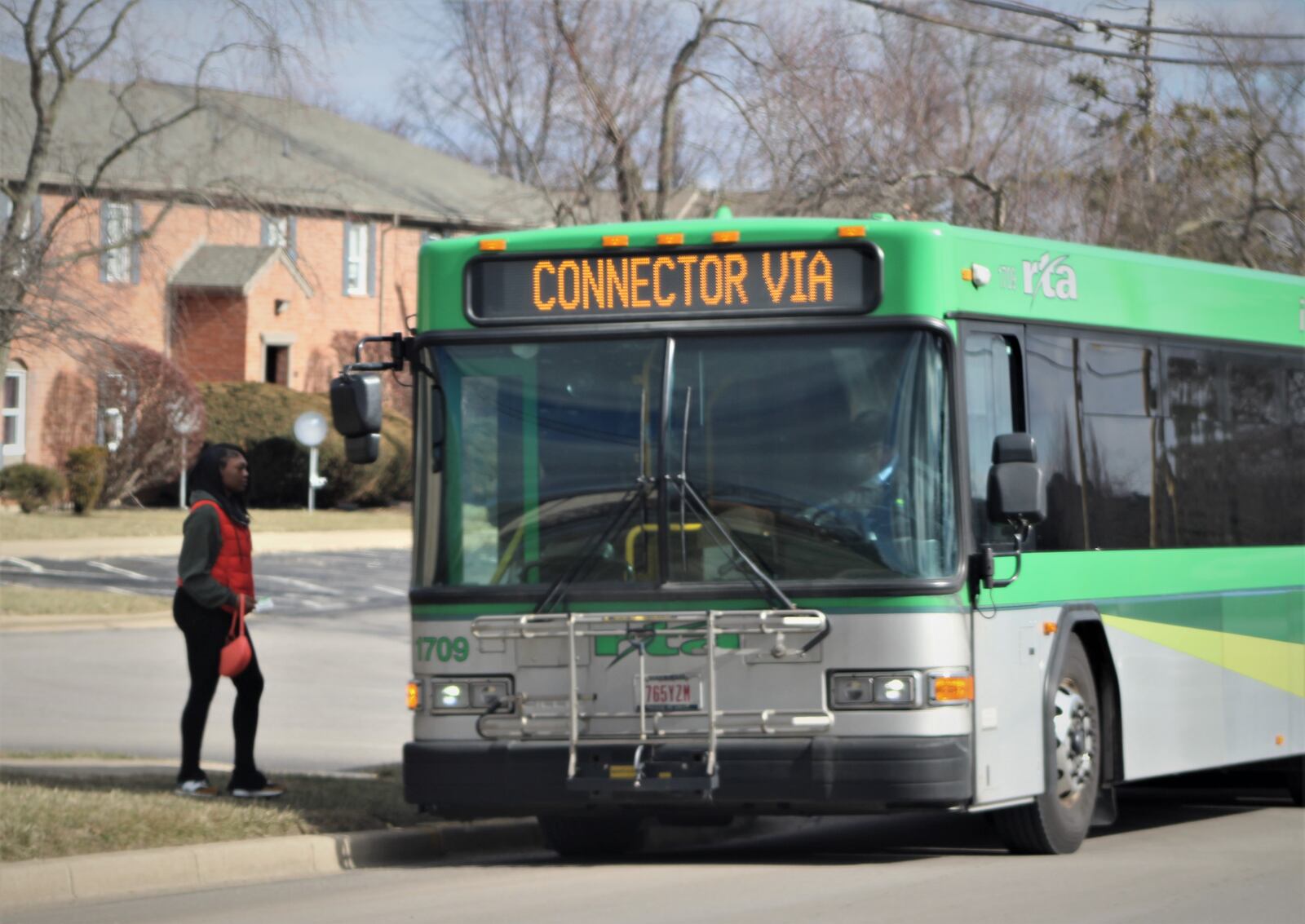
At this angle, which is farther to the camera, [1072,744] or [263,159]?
[263,159]

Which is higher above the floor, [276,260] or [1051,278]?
[276,260]

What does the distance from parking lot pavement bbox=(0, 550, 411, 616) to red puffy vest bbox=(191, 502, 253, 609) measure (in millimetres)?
15445

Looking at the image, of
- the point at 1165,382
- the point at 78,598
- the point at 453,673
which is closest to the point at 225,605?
the point at 453,673

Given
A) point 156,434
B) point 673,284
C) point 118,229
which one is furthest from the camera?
point 156,434

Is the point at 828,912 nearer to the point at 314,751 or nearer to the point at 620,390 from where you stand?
the point at 620,390

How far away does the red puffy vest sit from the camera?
11.3 meters

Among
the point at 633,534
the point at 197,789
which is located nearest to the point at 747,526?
the point at 633,534

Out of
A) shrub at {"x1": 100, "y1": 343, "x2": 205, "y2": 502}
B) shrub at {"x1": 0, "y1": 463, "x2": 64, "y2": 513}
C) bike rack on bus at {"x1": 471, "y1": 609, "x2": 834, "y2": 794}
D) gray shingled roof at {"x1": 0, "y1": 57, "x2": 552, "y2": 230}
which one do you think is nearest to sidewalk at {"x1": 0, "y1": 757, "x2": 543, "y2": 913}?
bike rack on bus at {"x1": 471, "y1": 609, "x2": 834, "y2": 794}

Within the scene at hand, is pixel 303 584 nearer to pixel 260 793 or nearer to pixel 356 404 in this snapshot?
pixel 260 793

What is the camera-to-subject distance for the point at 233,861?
31.0 feet

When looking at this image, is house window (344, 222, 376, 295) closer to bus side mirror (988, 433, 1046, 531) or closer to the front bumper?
the front bumper

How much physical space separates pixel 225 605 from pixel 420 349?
221cm

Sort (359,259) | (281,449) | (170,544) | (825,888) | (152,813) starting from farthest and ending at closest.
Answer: (359,259), (281,449), (170,544), (152,813), (825,888)

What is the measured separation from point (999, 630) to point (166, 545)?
27353mm
